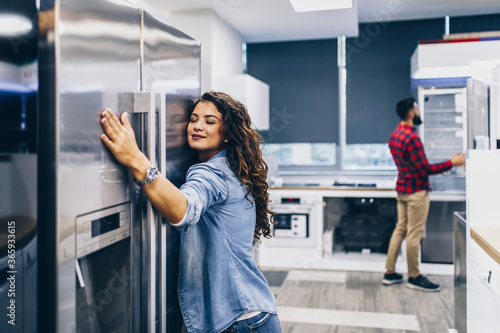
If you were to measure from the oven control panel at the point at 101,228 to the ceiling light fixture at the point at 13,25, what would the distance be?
418 mm

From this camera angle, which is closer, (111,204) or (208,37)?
(111,204)

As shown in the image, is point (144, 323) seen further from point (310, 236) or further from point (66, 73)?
point (310, 236)

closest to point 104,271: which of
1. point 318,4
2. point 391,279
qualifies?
point 318,4

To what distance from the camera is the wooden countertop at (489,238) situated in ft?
5.50

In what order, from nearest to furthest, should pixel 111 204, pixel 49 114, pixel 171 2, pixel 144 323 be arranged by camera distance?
pixel 49 114 → pixel 111 204 → pixel 144 323 → pixel 171 2

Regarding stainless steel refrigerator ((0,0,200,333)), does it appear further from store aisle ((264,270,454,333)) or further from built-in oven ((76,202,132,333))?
store aisle ((264,270,454,333))

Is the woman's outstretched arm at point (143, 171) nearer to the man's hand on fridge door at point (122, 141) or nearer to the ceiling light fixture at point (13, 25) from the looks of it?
the man's hand on fridge door at point (122, 141)

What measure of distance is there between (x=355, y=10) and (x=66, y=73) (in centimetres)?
369

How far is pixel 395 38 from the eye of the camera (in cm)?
523

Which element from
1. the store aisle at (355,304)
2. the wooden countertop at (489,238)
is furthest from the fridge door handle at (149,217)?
the store aisle at (355,304)

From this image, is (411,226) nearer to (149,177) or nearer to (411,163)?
(411,163)

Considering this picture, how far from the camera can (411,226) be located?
3.99 metres

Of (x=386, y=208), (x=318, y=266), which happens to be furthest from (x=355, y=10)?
(x=318, y=266)

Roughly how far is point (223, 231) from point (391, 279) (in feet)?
10.3
